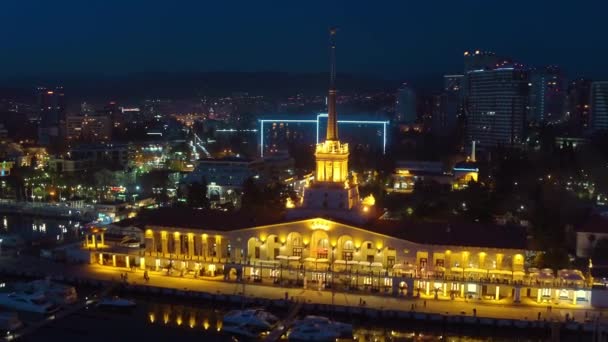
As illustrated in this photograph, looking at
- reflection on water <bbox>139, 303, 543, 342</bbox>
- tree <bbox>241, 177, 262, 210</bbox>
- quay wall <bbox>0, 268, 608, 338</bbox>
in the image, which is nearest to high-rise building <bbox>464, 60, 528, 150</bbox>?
tree <bbox>241, 177, 262, 210</bbox>

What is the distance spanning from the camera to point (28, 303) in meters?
23.1

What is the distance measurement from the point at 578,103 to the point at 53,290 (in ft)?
247

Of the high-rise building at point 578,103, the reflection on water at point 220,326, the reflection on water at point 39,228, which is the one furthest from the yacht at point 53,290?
the high-rise building at point 578,103

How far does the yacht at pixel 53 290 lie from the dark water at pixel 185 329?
939mm

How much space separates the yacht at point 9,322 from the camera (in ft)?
69.2

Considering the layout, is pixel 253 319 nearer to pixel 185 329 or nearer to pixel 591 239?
pixel 185 329

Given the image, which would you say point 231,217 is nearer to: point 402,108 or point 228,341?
point 228,341

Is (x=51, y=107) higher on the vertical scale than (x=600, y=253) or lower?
higher

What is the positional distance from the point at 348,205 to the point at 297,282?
4009 mm

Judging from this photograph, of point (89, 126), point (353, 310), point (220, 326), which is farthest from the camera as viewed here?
point (89, 126)

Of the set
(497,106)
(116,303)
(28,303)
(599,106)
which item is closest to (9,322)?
(28,303)

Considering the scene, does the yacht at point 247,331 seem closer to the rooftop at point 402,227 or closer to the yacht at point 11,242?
the rooftop at point 402,227

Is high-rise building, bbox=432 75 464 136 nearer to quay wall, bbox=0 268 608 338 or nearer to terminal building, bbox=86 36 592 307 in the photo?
terminal building, bbox=86 36 592 307

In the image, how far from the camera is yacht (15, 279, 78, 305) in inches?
926
